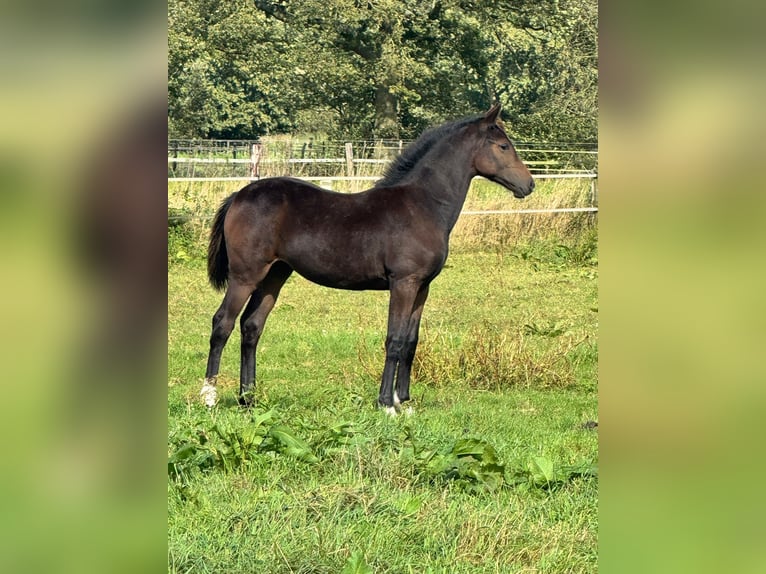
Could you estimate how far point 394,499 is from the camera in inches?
147

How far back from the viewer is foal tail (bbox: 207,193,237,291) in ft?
24.1

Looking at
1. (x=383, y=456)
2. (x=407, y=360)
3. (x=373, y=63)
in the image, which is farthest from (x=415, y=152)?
(x=373, y=63)

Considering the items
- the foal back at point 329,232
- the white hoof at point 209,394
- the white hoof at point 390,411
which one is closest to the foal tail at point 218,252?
the foal back at point 329,232

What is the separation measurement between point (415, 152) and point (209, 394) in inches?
97.2

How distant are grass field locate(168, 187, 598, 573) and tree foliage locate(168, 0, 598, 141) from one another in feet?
59.9

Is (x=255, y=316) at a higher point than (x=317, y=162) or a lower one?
higher

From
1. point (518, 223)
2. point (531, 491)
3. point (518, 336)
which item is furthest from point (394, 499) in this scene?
point (518, 223)

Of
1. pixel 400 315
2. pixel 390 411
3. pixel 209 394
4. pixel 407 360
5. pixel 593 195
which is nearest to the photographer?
pixel 390 411

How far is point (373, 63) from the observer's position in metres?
27.8

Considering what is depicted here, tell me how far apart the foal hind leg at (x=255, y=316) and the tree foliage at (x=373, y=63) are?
65.2 feet

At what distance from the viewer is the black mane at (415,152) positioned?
730 cm

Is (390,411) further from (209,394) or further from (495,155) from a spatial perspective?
(495,155)

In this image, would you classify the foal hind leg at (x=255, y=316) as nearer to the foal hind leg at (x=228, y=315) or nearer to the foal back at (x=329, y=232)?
the foal hind leg at (x=228, y=315)
